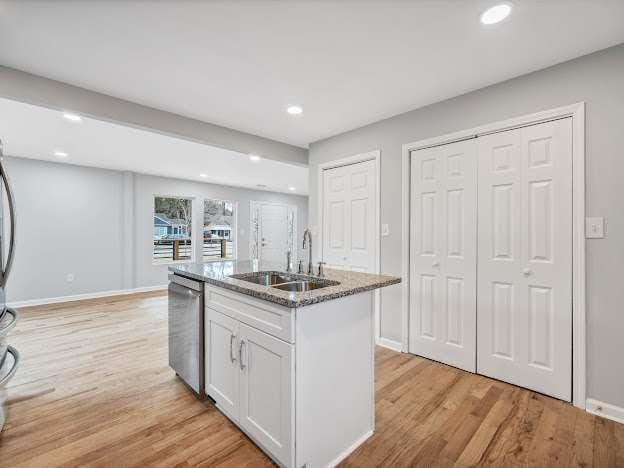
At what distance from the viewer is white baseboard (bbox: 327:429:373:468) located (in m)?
1.53

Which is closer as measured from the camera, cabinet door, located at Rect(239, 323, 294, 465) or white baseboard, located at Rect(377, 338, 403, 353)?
cabinet door, located at Rect(239, 323, 294, 465)

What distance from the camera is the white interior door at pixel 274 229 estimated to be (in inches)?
325

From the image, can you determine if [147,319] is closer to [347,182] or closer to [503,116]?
[347,182]

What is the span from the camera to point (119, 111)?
102 inches

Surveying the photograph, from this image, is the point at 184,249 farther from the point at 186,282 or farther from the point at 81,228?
the point at 186,282

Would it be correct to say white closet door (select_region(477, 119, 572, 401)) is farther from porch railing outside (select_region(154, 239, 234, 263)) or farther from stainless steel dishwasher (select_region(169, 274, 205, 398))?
porch railing outside (select_region(154, 239, 234, 263))

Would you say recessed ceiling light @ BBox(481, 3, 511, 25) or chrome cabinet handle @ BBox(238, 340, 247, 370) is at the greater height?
recessed ceiling light @ BBox(481, 3, 511, 25)

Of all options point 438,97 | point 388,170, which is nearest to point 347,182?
point 388,170

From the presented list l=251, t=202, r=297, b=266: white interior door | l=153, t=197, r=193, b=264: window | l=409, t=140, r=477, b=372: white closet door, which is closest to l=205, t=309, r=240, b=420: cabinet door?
l=409, t=140, r=477, b=372: white closet door

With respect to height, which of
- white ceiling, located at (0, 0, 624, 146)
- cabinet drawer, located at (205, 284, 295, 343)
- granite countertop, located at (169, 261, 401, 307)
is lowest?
cabinet drawer, located at (205, 284, 295, 343)

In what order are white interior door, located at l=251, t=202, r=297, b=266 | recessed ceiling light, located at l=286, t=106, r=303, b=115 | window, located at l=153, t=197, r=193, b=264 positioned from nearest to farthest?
recessed ceiling light, located at l=286, t=106, r=303, b=115
window, located at l=153, t=197, r=193, b=264
white interior door, located at l=251, t=202, r=297, b=266

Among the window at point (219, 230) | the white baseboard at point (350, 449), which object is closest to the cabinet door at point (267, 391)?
the white baseboard at point (350, 449)

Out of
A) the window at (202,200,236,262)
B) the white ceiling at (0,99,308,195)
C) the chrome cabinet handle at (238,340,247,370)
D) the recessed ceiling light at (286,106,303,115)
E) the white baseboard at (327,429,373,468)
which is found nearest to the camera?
the white baseboard at (327,429,373,468)

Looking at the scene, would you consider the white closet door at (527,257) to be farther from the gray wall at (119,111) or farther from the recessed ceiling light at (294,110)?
the gray wall at (119,111)
